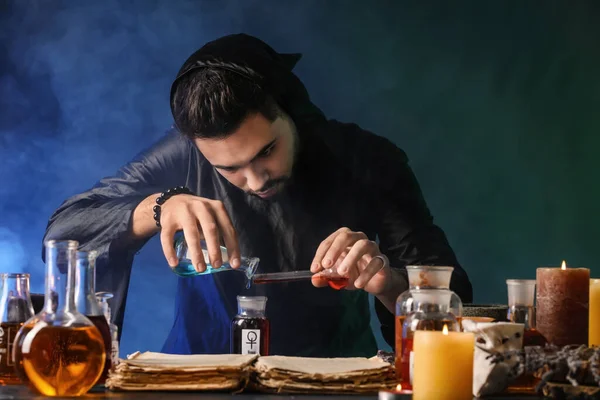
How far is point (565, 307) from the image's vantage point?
55.4 inches

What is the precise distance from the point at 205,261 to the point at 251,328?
0.51 metres

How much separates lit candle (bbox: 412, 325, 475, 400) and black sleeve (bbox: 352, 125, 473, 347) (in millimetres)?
1557

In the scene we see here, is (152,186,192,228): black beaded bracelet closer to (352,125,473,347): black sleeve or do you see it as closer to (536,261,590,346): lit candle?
(352,125,473,347): black sleeve

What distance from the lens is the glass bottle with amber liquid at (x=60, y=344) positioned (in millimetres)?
1244

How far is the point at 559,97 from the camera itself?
9.62ft

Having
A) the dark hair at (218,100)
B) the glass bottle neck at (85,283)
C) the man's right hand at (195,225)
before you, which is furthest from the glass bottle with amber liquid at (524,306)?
the dark hair at (218,100)

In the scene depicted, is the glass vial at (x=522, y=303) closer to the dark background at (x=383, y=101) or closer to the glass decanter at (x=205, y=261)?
the glass decanter at (x=205, y=261)

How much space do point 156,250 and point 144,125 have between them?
0.43m

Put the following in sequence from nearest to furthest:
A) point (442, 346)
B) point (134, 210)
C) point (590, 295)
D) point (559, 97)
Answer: point (442, 346)
point (590, 295)
point (134, 210)
point (559, 97)

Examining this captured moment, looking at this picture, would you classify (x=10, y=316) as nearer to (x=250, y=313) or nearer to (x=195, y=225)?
(x=250, y=313)

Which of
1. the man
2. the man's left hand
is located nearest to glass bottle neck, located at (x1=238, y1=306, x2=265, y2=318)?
the man's left hand

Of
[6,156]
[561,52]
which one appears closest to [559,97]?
[561,52]

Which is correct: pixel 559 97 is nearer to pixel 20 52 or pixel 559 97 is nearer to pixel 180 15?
pixel 180 15

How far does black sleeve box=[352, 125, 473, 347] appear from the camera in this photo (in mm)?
2785
